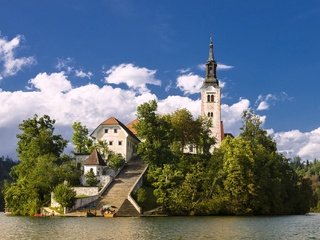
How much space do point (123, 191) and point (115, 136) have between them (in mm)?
18457

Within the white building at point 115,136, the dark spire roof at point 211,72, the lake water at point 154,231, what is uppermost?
the dark spire roof at point 211,72

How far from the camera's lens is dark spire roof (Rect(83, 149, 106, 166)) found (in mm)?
78800

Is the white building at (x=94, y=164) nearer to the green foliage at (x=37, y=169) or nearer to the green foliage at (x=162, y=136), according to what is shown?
the green foliage at (x=37, y=169)

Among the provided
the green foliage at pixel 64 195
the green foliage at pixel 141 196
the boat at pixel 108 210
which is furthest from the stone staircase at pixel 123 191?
the green foliage at pixel 64 195

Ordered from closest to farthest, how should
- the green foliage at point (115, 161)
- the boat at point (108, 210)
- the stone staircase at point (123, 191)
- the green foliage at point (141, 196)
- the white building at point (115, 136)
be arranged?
1. the boat at point (108, 210)
2. the stone staircase at point (123, 191)
3. the green foliage at point (141, 196)
4. the green foliage at point (115, 161)
5. the white building at point (115, 136)

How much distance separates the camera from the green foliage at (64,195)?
68.1m

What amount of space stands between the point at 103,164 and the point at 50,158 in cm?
830

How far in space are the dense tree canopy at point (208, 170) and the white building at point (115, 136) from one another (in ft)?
32.1

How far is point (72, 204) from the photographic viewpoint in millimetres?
68750

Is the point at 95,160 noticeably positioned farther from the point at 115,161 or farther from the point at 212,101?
the point at 212,101

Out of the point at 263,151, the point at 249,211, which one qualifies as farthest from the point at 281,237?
the point at 263,151

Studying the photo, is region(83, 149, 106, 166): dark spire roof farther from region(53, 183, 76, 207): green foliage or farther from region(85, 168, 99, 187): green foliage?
region(53, 183, 76, 207): green foliage

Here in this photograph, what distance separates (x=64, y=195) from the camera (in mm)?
68250

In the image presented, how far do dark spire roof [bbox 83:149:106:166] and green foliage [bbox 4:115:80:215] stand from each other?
7.77 feet
